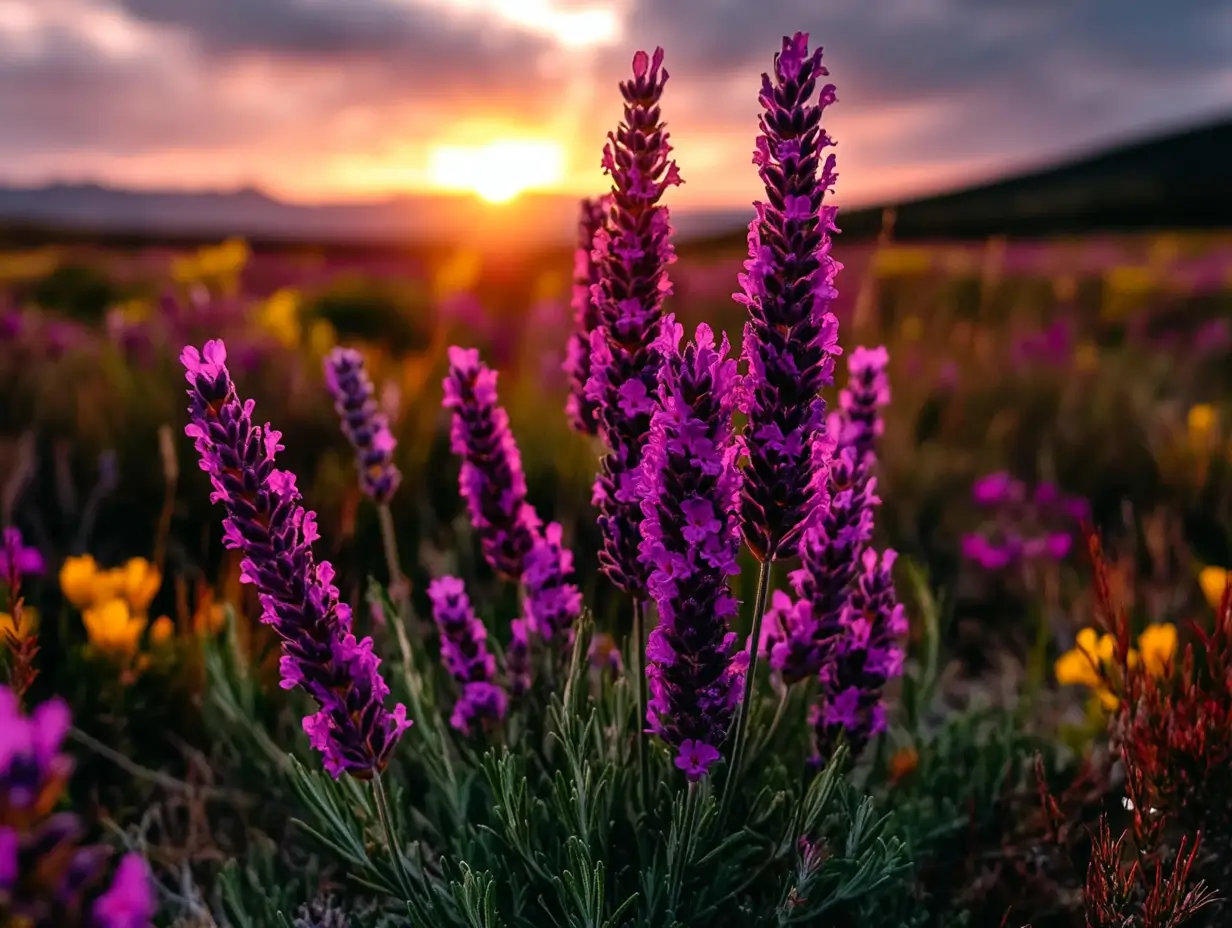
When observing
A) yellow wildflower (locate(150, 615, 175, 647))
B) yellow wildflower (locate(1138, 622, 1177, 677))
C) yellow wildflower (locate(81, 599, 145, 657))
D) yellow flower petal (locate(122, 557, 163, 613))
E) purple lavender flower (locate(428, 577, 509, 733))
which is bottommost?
yellow wildflower (locate(150, 615, 175, 647))

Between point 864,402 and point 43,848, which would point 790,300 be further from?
point 43,848

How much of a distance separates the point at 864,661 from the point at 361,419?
1099mm

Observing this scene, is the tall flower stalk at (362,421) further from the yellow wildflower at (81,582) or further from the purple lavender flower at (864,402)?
the yellow wildflower at (81,582)

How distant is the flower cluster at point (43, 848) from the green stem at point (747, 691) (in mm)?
826

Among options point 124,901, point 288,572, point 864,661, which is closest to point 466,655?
point 288,572

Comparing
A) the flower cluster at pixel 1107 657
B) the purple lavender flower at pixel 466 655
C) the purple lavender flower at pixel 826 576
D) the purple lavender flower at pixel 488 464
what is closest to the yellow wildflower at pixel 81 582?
the purple lavender flower at pixel 466 655

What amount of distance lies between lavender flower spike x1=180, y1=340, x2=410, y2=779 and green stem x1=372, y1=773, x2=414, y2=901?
0.18ft

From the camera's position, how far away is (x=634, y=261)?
145cm

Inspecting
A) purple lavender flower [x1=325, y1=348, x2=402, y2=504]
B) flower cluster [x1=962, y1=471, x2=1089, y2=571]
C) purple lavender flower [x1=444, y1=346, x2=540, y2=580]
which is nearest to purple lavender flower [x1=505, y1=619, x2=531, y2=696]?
purple lavender flower [x1=444, y1=346, x2=540, y2=580]

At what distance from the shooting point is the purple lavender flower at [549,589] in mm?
1828

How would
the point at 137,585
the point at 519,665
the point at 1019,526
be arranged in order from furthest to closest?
the point at 1019,526, the point at 137,585, the point at 519,665

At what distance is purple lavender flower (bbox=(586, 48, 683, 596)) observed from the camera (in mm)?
1435

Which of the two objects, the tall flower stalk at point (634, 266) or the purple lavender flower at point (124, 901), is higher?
the tall flower stalk at point (634, 266)

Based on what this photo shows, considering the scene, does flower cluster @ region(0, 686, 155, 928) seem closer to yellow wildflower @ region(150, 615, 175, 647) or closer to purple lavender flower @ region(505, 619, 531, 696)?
purple lavender flower @ region(505, 619, 531, 696)
